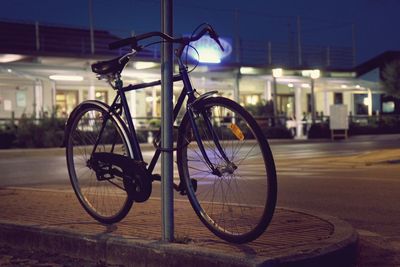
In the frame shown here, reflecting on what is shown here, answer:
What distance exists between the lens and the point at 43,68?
29547 millimetres

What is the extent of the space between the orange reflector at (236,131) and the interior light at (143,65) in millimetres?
24539

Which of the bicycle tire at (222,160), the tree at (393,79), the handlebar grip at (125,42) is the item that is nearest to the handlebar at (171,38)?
the handlebar grip at (125,42)

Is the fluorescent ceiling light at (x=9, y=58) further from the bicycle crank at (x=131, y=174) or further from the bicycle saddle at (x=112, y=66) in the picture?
the bicycle crank at (x=131, y=174)

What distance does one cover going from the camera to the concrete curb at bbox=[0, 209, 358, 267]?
4484 mm

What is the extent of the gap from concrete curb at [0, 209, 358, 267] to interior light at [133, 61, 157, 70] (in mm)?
23708

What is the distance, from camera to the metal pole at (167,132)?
198 inches

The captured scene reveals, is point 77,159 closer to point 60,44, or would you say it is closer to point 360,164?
point 360,164

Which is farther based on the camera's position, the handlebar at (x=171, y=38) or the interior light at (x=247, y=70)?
the interior light at (x=247, y=70)

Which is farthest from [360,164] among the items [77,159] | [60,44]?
[60,44]

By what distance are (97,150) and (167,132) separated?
156 centimetres

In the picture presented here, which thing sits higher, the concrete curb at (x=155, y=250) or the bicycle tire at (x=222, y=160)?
the bicycle tire at (x=222, y=160)

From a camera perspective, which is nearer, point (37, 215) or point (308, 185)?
point (37, 215)

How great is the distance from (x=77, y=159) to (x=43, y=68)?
23.6 m

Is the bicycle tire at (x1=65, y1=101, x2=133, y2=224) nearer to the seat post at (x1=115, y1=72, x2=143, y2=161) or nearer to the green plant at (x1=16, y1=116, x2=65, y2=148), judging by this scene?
the seat post at (x1=115, y1=72, x2=143, y2=161)
